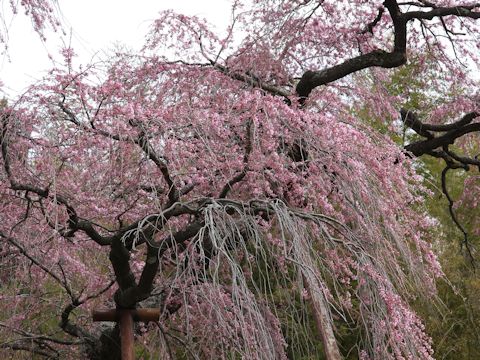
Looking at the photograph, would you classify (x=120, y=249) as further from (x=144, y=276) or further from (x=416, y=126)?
(x=416, y=126)

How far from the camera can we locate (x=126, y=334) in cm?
355

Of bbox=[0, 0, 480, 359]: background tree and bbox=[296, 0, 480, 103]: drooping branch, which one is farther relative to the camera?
bbox=[296, 0, 480, 103]: drooping branch

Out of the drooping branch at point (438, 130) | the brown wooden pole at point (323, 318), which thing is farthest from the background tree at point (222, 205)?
the drooping branch at point (438, 130)

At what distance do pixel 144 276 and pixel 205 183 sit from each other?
1.88 ft

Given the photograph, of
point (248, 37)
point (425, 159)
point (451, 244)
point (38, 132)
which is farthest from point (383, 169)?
point (425, 159)

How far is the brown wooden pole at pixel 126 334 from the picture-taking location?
346 centimetres

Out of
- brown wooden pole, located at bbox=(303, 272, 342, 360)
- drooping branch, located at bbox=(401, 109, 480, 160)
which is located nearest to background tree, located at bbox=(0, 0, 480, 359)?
brown wooden pole, located at bbox=(303, 272, 342, 360)

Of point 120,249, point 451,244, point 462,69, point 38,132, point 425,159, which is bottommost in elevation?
point 120,249

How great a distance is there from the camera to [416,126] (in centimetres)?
612

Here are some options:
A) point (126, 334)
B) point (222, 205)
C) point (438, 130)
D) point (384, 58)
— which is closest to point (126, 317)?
point (126, 334)

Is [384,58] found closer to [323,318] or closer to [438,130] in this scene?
[438,130]

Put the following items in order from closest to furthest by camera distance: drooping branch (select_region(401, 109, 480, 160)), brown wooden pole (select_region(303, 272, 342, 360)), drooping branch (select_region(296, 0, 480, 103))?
brown wooden pole (select_region(303, 272, 342, 360))
drooping branch (select_region(296, 0, 480, 103))
drooping branch (select_region(401, 109, 480, 160))

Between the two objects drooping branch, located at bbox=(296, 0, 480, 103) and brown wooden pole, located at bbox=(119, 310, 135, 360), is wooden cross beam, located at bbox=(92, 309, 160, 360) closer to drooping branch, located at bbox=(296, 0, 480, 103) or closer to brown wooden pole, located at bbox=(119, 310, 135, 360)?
brown wooden pole, located at bbox=(119, 310, 135, 360)

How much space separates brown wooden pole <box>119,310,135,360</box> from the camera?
346 centimetres
